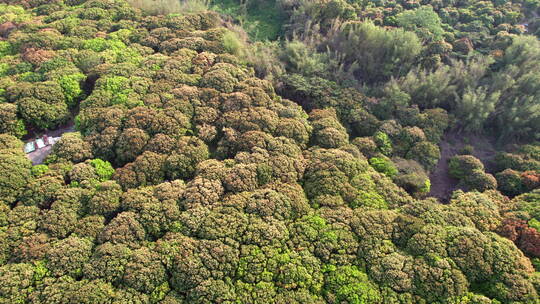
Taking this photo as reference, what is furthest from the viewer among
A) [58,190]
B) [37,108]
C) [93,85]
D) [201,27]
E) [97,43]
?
[201,27]

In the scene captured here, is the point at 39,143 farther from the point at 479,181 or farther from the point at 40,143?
the point at 479,181

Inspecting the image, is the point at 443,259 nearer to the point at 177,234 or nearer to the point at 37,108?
the point at 177,234

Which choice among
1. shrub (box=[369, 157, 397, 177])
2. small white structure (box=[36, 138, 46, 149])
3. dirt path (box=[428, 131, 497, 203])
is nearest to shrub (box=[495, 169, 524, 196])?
dirt path (box=[428, 131, 497, 203])

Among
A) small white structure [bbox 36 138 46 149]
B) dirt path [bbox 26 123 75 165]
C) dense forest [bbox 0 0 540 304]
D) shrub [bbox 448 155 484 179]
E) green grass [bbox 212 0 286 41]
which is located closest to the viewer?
dense forest [bbox 0 0 540 304]

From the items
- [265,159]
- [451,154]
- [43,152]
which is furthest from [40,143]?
[451,154]

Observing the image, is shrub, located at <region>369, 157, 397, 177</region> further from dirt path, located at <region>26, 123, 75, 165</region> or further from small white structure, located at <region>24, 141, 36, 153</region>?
small white structure, located at <region>24, 141, 36, 153</region>

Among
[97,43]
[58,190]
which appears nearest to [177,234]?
[58,190]

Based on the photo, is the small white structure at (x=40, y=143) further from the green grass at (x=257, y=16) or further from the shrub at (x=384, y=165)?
the green grass at (x=257, y=16)
